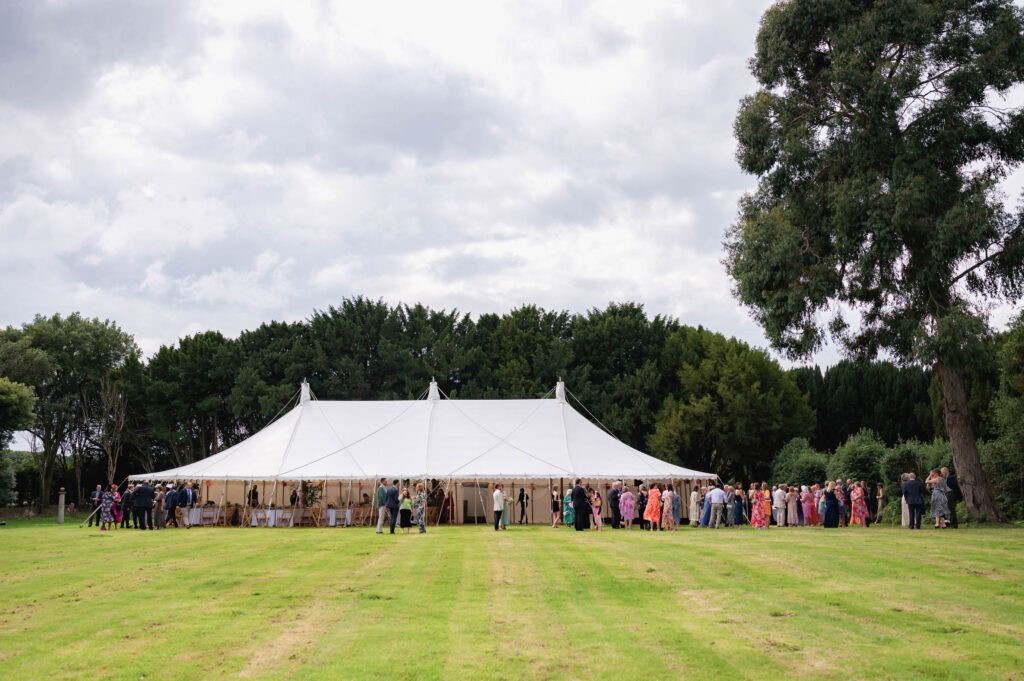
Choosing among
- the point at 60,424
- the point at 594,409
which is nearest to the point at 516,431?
the point at 594,409

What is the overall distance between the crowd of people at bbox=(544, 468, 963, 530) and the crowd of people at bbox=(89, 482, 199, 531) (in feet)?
31.7

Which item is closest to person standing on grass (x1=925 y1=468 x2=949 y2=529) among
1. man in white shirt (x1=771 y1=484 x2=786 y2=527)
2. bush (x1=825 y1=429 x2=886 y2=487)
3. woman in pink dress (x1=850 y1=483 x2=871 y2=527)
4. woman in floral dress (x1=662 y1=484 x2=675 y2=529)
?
woman in pink dress (x1=850 y1=483 x2=871 y2=527)

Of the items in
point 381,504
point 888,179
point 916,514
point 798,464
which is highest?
point 888,179

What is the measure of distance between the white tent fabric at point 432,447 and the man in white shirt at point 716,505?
72.5 inches

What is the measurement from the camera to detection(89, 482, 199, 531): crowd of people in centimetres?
2272

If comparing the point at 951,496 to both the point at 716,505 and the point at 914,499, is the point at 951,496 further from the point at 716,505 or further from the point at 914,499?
the point at 716,505

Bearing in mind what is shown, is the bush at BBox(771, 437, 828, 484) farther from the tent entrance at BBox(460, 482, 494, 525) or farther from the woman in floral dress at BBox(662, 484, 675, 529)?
Answer: the tent entrance at BBox(460, 482, 494, 525)

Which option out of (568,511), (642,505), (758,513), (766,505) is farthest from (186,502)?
(766,505)

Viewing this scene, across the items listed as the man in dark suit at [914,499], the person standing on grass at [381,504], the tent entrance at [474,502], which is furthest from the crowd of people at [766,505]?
the person standing on grass at [381,504]

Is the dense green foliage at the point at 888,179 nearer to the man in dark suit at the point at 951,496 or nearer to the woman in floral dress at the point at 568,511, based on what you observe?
the man in dark suit at the point at 951,496

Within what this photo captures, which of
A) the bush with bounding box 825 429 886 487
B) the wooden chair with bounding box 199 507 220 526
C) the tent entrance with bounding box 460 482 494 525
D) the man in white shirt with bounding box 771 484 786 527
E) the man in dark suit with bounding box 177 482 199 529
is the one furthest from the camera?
the tent entrance with bounding box 460 482 494 525

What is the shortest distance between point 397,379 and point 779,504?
21.2m

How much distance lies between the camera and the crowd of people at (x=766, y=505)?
19.4m

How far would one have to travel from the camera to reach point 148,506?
74.7ft
